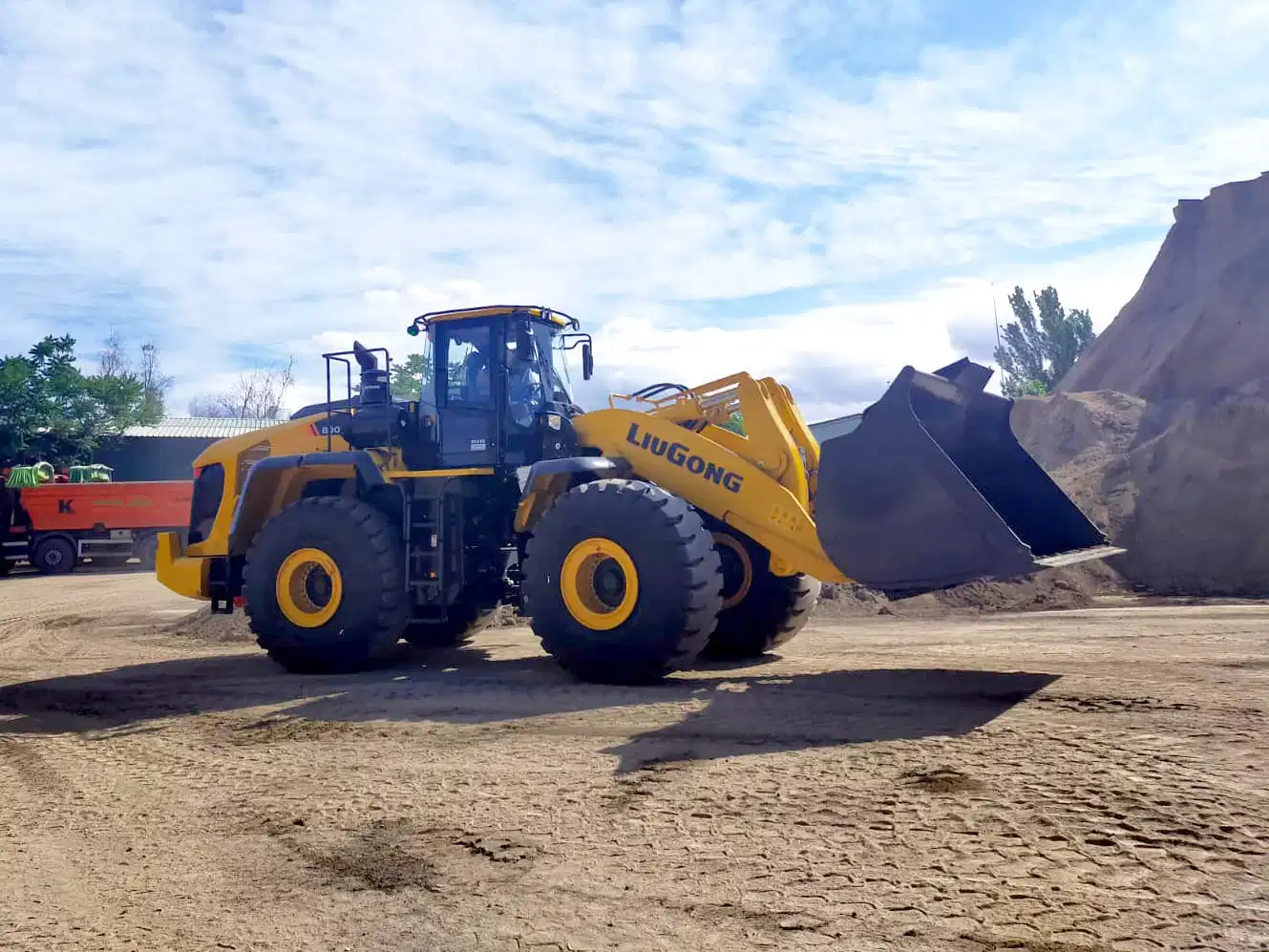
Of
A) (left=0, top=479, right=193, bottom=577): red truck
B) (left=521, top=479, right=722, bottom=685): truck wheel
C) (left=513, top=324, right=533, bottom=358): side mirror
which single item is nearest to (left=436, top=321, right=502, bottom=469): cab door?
(left=513, top=324, right=533, bottom=358): side mirror

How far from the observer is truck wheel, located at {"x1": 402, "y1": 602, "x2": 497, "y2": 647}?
10.3 meters

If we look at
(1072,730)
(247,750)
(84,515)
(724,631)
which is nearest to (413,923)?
(247,750)

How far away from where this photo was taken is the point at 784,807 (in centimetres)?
438

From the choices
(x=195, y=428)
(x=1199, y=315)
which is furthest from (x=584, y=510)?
(x=195, y=428)

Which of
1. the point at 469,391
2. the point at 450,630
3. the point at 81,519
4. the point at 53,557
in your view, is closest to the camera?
the point at 469,391

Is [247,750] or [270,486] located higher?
[270,486]

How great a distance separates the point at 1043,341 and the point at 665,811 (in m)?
50.3

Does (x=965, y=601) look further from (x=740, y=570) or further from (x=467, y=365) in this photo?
(x=467, y=365)

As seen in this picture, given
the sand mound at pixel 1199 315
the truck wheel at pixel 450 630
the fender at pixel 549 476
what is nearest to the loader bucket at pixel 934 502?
the fender at pixel 549 476

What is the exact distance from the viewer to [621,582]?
746 cm

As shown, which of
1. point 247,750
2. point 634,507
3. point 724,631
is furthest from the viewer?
point 724,631

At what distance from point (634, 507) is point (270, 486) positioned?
12.6 ft

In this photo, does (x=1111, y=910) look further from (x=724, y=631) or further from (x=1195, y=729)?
(x=724, y=631)

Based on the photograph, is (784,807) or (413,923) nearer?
(413,923)
